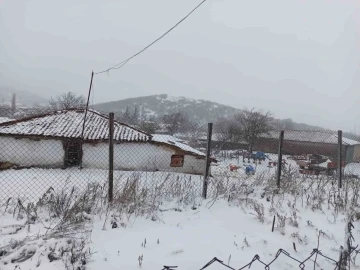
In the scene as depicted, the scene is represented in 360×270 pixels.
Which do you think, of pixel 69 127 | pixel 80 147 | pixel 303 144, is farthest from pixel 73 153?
pixel 303 144

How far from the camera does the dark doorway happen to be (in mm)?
16297

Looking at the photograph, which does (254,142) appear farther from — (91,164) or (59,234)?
(59,234)

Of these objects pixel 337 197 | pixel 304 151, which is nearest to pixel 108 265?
pixel 337 197

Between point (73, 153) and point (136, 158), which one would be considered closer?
point (73, 153)

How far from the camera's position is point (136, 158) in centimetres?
1738

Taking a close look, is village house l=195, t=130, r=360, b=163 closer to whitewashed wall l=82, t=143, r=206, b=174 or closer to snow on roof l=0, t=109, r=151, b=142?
whitewashed wall l=82, t=143, r=206, b=174

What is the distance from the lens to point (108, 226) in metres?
4.05

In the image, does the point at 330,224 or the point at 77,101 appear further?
the point at 77,101

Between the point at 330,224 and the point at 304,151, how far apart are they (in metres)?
43.7

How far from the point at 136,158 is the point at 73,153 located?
11.8 ft

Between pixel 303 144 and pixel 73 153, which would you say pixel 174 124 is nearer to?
pixel 303 144

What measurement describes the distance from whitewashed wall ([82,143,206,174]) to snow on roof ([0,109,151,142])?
1.85 ft

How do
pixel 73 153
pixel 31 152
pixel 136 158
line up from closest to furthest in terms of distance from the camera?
pixel 31 152, pixel 73 153, pixel 136 158

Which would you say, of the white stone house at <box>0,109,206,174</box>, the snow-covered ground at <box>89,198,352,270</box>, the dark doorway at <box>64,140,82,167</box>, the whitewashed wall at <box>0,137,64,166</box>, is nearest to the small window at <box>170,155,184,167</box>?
the white stone house at <box>0,109,206,174</box>
